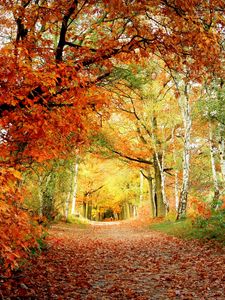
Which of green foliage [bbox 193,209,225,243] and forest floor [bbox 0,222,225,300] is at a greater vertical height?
green foliage [bbox 193,209,225,243]

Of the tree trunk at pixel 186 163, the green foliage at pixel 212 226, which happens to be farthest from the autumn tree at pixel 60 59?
the tree trunk at pixel 186 163

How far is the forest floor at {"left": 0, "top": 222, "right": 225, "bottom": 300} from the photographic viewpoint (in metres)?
6.92

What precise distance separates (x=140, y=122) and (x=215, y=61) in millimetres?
15191

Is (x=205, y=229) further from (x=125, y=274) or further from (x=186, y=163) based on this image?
(x=186, y=163)

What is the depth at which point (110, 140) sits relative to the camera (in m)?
23.4

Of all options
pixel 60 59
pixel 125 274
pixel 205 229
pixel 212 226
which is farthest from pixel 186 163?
pixel 60 59

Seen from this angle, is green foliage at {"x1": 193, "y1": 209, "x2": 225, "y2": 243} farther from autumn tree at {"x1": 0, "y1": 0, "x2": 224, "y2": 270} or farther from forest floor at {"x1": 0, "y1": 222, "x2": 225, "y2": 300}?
autumn tree at {"x1": 0, "y1": 0, "x2": 224, "y2": 270}

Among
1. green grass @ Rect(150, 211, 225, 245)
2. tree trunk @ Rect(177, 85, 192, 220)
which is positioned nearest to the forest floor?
green grass @ Rect(150, 211, 225, 245)

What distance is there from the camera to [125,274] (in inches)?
349

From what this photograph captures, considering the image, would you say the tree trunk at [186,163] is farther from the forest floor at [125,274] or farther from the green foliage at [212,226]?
the forest floor at [125,274]

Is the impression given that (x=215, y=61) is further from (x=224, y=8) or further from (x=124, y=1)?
(x=124, y=1)

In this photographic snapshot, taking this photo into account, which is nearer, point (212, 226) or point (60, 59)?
point (60, 59)

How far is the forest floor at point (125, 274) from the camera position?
6.92 m

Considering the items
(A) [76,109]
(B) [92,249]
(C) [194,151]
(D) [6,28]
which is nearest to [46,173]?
(B) [92,249]
